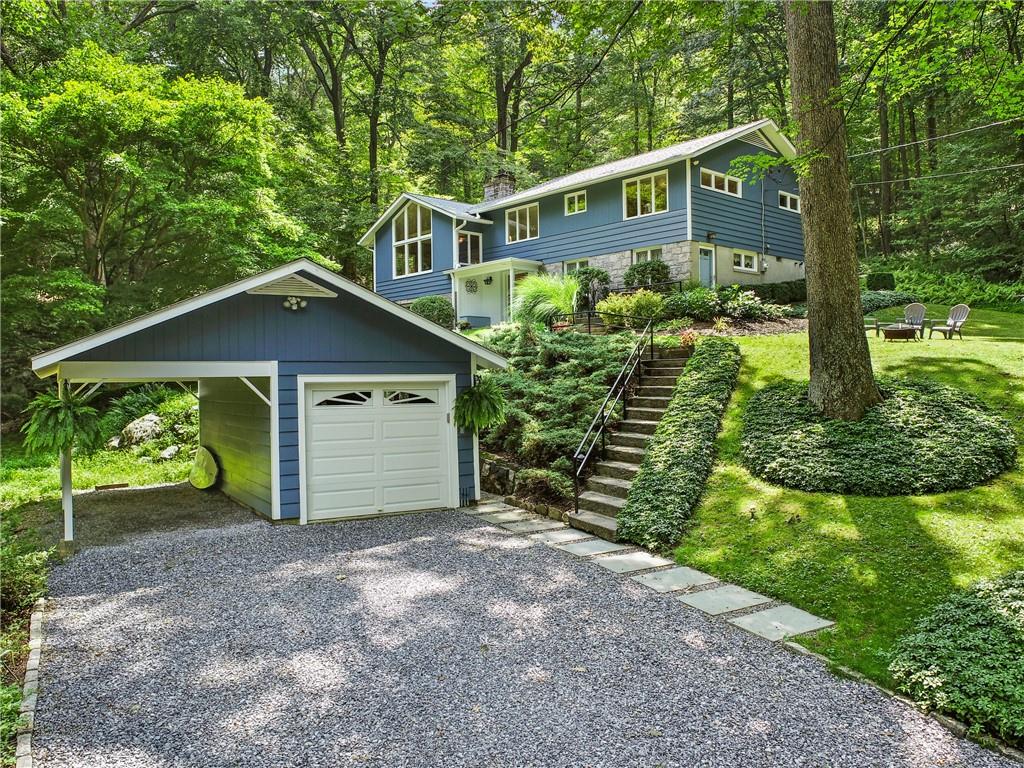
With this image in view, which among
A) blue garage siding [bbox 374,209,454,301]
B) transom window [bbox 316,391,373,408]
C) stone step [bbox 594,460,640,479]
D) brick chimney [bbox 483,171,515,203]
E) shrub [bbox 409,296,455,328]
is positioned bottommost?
stone step [bbox 594,460,640,479]

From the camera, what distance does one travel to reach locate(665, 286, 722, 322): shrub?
14.9 metres

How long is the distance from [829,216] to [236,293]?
7950mm

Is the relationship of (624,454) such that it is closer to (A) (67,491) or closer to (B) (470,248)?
(A) (67,491)

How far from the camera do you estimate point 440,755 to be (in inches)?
127

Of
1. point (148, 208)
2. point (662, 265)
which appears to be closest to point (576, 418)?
point (662, 265)

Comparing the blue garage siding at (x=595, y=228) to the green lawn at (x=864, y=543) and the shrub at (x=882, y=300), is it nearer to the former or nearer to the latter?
the shrub at (x=882, y=300)

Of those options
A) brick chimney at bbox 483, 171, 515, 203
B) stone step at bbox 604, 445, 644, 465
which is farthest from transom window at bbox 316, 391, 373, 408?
brick chimney at bbox 483, 171, 515, 203

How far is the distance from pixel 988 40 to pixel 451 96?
22.8 m

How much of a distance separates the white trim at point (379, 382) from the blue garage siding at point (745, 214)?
36.3 feet

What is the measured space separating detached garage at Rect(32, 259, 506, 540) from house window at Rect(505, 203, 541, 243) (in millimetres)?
12779

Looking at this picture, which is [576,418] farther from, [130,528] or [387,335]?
[130,528]

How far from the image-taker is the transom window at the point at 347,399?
867cm

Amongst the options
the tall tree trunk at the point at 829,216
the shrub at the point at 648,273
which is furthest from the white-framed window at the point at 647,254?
the tall tree trunk at the point at 829,216

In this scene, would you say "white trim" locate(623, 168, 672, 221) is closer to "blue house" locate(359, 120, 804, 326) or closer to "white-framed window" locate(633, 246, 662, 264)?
"blue house" locate(359, 120, 804, 326)
